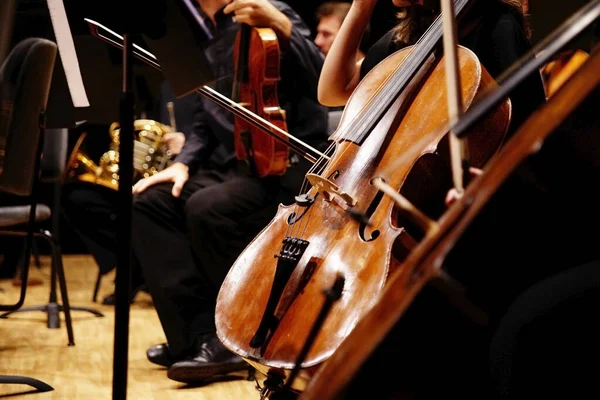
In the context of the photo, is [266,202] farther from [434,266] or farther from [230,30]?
[434,266]

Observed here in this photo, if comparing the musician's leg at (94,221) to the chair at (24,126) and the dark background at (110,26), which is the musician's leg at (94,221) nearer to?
the dark background at (110,26)

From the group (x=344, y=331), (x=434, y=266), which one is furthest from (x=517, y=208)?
(x=434, y=266)

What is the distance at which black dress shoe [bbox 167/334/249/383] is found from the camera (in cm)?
210

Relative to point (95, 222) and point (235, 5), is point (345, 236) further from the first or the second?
point (95, 222)

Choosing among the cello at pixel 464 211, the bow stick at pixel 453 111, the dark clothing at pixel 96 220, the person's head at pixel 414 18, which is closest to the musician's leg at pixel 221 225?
the person's head at pixel 414 18

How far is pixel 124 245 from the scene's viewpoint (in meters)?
1.33

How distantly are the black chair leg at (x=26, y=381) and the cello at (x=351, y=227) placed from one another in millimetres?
880

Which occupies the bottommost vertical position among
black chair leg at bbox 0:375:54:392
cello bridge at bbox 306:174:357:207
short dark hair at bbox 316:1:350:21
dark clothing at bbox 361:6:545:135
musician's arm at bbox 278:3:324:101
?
black chair leg at bbox 0:375:54:392

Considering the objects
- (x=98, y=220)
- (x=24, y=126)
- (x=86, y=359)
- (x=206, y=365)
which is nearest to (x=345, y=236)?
(x=206, y=365)

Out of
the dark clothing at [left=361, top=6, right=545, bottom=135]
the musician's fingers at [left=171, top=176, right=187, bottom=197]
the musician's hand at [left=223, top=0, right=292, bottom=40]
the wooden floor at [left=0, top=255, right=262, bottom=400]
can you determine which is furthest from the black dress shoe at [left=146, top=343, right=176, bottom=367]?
the dark clothing at [left=361, top=6, right=545, bottom=135]

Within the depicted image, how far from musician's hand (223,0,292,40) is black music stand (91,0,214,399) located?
36.4 inches

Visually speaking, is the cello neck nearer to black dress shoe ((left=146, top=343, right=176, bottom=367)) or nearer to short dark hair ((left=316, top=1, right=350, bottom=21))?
black dress shoe ((left=146, top=343, right=176, bottom=367))

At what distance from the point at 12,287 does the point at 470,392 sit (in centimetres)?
294

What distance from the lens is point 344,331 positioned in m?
1.11
